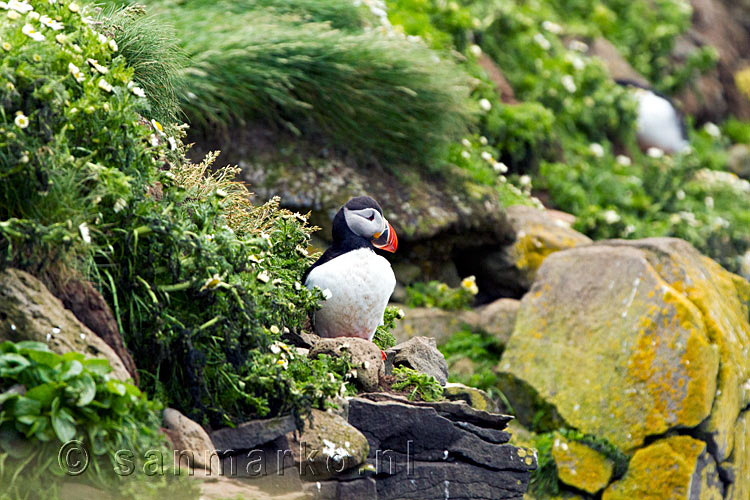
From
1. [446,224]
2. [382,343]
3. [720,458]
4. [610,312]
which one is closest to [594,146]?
[446,224]

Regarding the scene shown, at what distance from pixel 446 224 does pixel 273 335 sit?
3.65 meters

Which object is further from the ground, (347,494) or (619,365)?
(347,494)

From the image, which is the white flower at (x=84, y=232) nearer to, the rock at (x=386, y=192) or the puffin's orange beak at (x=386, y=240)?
the puffin's orange beak at (x=386, y=240)

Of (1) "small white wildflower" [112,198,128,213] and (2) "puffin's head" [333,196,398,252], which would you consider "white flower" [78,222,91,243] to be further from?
(2) "puffin's head" [333,196,398,252]

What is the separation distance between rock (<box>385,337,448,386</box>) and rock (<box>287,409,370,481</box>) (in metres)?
0.85

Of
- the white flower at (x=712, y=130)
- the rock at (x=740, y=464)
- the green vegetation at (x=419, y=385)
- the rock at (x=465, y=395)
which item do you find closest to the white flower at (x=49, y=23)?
the green vegetation at (x=419, y=385)

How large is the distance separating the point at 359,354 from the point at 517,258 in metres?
3.87

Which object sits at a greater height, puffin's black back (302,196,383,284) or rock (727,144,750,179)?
puffin's black back (302,196,383,284)

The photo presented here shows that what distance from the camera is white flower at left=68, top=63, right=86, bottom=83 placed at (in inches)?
128

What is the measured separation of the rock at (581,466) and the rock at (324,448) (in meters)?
2.47

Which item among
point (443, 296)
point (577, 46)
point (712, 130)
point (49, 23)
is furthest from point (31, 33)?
point (712, 130)

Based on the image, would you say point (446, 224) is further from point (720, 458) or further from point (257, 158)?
point (720, 458)

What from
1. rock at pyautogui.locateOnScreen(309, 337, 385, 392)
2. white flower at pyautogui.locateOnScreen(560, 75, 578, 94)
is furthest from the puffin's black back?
white flower at pyautogui.locateOnScreen(560, 75, 578, 94)

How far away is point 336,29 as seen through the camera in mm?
7449
